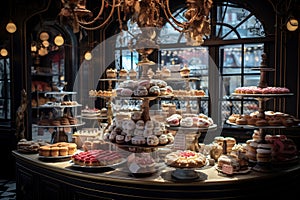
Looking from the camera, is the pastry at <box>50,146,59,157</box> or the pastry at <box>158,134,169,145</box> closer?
the pastry at <box>158,134,169,145</box>

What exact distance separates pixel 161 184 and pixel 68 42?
4753mm

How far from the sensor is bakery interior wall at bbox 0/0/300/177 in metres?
4.62

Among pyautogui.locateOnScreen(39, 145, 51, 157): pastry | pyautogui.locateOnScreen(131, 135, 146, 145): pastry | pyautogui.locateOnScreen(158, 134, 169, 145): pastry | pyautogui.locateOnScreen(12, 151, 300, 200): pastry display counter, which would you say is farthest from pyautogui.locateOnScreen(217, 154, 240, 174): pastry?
pyautogui.locateOnScreen(39, 145, 51, 157): pastry

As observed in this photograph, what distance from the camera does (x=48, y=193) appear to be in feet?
10.9

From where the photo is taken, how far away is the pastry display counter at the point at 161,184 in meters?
2.68

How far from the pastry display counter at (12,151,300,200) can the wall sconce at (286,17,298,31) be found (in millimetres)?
1922

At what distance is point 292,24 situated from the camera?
4.22 metres

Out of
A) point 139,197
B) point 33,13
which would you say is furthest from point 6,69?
point 139,197

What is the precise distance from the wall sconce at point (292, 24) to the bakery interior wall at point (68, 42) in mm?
123

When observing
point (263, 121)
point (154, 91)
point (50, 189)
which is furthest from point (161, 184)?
point (50, 189)

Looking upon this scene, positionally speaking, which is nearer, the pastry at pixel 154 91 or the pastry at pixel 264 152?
the pastry at pixel 154 91

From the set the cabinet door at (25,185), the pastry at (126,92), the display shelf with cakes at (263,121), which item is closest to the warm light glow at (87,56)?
the cabinet door at (25,185)

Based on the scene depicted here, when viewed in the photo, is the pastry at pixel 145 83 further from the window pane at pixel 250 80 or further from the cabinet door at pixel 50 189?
the window pane at pixel 250 80

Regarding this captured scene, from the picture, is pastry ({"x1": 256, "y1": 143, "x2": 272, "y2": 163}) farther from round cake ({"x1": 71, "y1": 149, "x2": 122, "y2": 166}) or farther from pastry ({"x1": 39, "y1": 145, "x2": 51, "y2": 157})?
pastry ({"x1": 39, "y1": 145, "x2": 51, "y2": 157})
